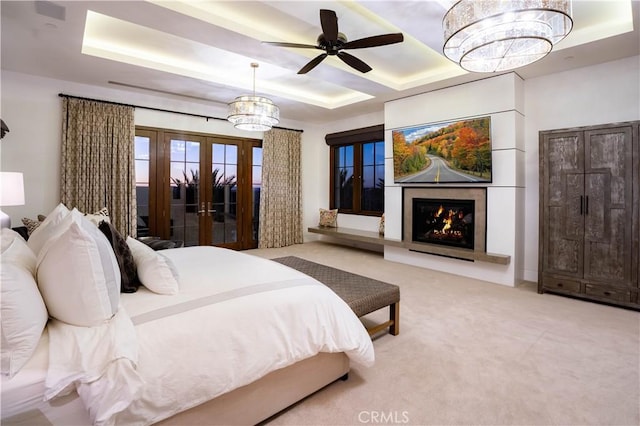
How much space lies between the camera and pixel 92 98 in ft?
15.6

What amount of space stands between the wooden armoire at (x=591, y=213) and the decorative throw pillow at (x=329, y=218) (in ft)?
13.5

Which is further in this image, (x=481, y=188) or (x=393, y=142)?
(x=393, y=142)

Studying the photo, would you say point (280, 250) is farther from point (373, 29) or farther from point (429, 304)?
point (373, 29)

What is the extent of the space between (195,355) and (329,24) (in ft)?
8.52

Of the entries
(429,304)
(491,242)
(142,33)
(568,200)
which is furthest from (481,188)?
(142,33)

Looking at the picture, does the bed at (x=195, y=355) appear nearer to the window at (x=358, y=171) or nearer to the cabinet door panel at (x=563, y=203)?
the cabinet door panel at (x=563, y=203)

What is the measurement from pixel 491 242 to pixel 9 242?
16.1 feet

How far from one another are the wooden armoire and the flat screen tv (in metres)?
0.75

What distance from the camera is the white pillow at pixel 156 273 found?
1.84m

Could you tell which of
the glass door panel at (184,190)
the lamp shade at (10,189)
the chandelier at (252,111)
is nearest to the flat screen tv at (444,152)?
the chandelier at (252,111)

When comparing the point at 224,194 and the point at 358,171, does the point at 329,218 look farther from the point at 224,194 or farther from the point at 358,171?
the point at 224,194

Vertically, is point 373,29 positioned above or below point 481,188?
above
